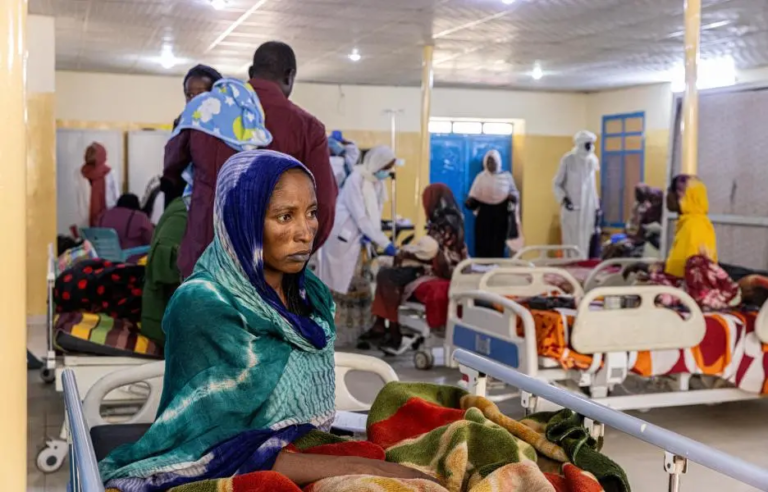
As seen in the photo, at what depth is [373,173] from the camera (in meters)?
7.86

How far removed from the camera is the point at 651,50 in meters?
10.9

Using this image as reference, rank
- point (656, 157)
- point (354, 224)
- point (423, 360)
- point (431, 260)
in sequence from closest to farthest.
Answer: point (423, 360) < point (431, 260) < point (354, 224) < point (656, 157)

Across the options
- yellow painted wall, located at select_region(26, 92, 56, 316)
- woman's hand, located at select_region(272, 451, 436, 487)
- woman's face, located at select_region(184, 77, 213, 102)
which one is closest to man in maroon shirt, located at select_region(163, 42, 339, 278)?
woman's face, located at select_region(184, 77, 213, 102)

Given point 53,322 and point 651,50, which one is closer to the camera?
point 53,322

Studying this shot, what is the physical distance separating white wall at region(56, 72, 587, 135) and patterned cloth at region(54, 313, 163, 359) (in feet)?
30.2

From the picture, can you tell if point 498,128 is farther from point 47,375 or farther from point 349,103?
point 47,375

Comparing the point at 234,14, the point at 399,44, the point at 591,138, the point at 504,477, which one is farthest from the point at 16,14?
the point at 591,138

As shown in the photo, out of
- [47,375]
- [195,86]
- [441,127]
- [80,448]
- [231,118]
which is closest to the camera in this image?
[80,448]

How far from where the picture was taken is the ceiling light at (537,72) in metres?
12.4

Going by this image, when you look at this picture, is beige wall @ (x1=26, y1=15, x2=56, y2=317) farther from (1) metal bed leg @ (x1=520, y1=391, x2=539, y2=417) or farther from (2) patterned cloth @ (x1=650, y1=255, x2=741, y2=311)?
(1) metal bed leg @ (x1=520, y1=391, x2=539, y2=417)

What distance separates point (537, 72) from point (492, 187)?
7.22ft

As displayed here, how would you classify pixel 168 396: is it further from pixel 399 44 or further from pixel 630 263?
pixel 399 44

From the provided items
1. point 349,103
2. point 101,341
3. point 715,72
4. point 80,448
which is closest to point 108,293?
point 101,341

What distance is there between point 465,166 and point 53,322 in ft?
36.0
